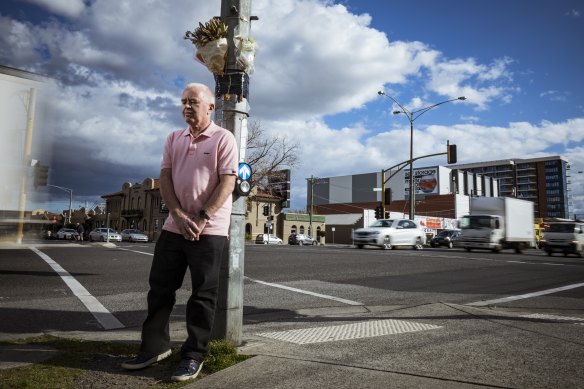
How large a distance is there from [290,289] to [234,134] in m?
4.58

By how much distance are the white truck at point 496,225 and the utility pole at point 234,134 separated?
914 inches

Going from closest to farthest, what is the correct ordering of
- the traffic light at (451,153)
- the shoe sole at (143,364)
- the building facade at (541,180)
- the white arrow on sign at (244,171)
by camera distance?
the shoe sole at (143,364) → the white arrow on sign at (244,171) → the traffic light at (451,153) → the building facade at (541,180)

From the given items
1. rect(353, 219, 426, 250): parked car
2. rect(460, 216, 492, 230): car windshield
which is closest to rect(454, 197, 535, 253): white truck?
rect(460, 216, 492, 230): car windshield

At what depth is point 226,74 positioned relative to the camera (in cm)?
342

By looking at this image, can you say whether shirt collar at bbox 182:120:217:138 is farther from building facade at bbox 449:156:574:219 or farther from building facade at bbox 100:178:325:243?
building facade at bbox 449:156:574:219

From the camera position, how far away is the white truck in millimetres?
24031

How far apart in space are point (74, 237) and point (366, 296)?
185 feet

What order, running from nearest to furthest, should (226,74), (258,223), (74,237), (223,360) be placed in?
(223,360), (226,74), (74,237), (258,223)

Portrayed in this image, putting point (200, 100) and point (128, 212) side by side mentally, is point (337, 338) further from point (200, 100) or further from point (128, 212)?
point (128, 212)

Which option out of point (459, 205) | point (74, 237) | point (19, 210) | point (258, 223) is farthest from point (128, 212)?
point (19, 210)

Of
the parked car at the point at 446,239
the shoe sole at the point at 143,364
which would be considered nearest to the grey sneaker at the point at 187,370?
the shoe sole at the point at 143,364

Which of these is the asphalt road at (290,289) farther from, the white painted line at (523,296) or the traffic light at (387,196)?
the traffic light at (387,196)

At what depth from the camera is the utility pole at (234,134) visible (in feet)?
10.4

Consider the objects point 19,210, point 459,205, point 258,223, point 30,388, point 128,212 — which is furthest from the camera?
point 459,205
